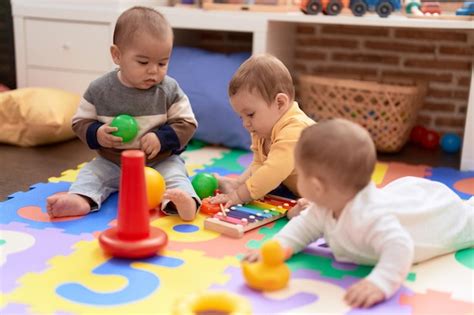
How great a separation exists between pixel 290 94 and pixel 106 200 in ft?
1.81

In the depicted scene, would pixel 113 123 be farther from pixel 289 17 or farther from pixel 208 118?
pixel 289 17

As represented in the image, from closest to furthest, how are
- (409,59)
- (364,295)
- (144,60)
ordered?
(364,295) < (144,60) < (409,59)

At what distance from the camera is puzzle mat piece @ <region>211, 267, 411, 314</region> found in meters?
0.99

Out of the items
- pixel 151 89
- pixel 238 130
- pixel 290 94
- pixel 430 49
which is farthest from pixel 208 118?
pixel 430 49

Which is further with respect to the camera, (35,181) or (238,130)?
(238,130)

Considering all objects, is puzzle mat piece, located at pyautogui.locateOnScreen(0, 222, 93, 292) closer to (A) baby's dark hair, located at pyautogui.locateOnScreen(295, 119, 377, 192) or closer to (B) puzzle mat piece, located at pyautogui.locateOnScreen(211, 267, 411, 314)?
(B) puzzle mat piece, located at pyautogui.locateOnScreen(211, 267, 411, 314)

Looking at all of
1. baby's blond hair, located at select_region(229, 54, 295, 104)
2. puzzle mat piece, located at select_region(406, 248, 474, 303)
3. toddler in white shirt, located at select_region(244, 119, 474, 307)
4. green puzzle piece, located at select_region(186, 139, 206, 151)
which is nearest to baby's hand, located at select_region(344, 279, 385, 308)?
toddler in white shirt, located at select_region(244, 119, 474, 307)

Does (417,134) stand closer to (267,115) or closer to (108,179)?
(267,115)

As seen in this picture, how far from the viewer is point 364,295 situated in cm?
100

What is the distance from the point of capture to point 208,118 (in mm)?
2152

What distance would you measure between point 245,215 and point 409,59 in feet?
4.63

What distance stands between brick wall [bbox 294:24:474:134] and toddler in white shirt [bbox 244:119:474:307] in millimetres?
1271

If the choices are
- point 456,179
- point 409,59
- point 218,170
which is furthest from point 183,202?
point 409,59

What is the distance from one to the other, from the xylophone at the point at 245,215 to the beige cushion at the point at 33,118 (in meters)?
0.84
